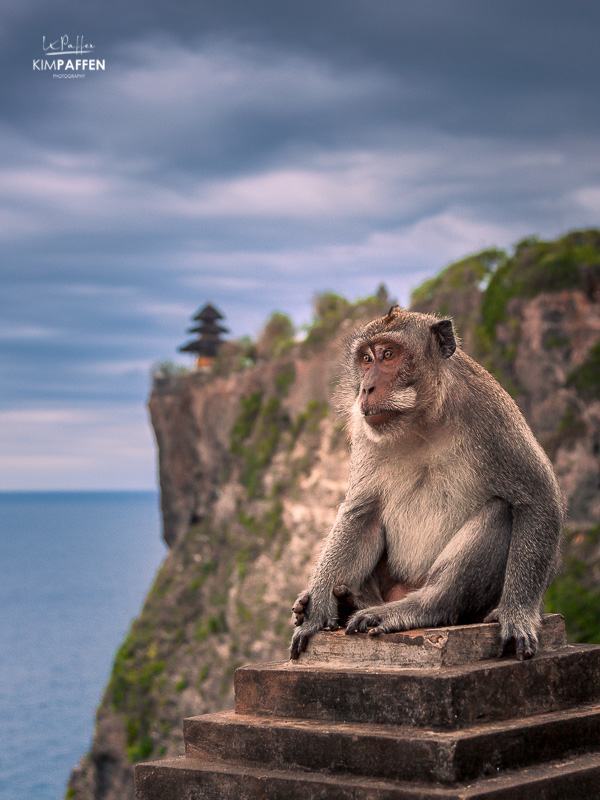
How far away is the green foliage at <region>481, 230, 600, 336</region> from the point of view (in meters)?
27.5

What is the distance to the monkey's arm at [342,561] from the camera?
526cm

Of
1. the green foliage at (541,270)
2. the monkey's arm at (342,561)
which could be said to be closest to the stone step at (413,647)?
the monkey's arm at (342,561)

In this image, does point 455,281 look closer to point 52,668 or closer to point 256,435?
point 256,435

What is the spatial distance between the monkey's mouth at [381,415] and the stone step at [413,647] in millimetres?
1146

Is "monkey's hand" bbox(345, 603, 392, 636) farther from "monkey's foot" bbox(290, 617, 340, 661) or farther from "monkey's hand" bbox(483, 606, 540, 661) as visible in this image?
"monkey's hand" bbox(483, 606, 540, 661)

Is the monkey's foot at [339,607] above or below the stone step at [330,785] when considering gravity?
above

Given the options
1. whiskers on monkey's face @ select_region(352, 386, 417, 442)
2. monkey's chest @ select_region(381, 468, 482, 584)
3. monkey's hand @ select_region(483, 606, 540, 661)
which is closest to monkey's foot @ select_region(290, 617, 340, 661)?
monkey's chest @ select_region(381, 468, 482, 584)

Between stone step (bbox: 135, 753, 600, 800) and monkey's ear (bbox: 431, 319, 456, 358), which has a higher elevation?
monkey's ear (bbox: 431, 319, 456, 358)

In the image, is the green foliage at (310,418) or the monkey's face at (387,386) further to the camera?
the green foliage at (310,418)

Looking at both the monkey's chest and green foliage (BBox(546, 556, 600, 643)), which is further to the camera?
green foliage (BBox(546, 556, 600, 643))

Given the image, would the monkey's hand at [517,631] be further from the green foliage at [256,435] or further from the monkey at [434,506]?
the green foliage at [256,435]

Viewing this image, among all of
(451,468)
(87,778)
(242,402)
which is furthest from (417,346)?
(87,778)

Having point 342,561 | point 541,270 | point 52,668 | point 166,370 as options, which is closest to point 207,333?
point 166,370

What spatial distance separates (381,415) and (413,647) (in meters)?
1.24
